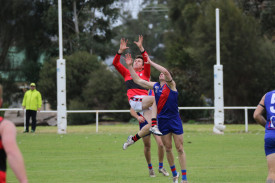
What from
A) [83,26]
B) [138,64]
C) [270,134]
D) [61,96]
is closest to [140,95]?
[138,64]

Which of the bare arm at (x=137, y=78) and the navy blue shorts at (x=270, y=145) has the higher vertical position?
the bare arm at (x=137, y=78)

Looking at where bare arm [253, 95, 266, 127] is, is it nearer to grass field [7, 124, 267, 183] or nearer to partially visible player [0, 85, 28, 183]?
grass field [7, 124, 267, 183]

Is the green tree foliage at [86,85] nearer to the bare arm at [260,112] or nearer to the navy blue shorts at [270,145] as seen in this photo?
the bare arm at [260,112]

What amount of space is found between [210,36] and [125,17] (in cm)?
954

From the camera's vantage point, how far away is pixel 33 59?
40781 millimetres

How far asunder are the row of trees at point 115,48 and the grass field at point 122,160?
630 inches

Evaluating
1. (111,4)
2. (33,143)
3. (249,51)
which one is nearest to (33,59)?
(111,4)

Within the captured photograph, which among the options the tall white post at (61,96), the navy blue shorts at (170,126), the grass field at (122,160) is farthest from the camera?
the tall white post at (61,96)

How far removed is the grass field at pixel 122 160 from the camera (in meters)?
12.1

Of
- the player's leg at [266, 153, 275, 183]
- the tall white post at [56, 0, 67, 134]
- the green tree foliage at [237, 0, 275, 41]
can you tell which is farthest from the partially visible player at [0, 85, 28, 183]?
the green tree foliage at [237, 0, 275, 41]

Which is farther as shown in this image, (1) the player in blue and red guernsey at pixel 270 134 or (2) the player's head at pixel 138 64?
(2) the player's head at pixel 138 64

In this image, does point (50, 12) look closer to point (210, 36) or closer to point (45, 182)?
point (210, 36)

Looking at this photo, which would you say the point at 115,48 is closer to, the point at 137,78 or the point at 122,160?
the point at 122,160

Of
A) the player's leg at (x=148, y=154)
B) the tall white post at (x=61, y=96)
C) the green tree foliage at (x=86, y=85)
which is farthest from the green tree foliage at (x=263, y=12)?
the player's leg at (x=148, y=154)
